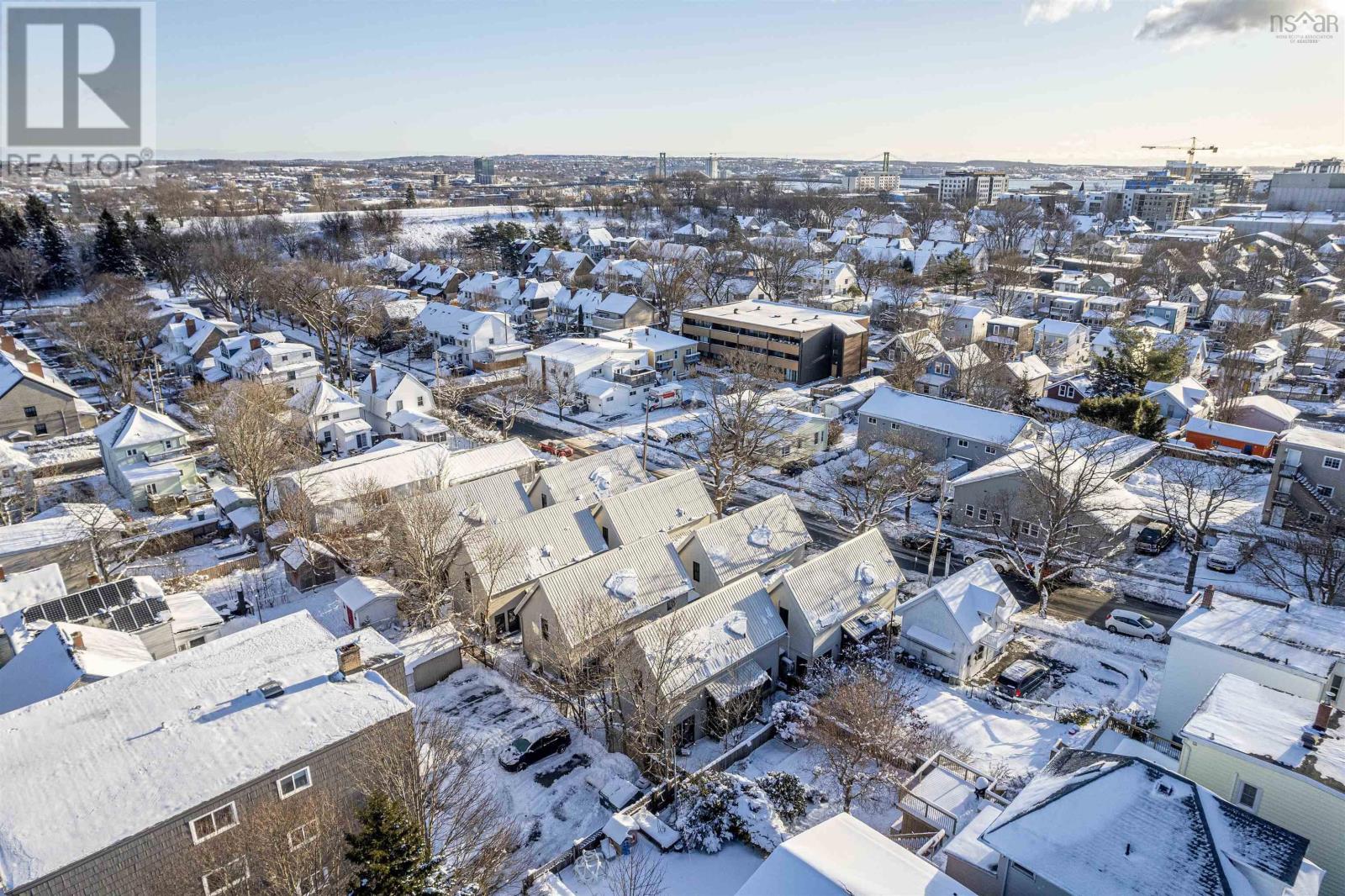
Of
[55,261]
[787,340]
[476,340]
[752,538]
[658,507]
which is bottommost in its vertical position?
[752,538]

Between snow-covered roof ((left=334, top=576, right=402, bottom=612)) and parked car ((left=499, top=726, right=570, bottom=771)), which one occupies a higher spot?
snow-covered roof ((left=334, top=576, right=402, bottom=612))

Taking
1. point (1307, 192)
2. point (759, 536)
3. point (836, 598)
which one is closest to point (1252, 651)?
point (836, 598)

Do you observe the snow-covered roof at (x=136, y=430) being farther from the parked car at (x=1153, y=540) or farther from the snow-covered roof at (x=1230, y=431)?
the snow-covered roof at (x=1230, y=431)

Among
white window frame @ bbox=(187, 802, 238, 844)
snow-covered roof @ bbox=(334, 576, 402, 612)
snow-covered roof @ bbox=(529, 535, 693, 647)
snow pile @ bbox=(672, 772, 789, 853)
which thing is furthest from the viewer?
snow-covered roof @ bbox=(334, 576, 402, 612)

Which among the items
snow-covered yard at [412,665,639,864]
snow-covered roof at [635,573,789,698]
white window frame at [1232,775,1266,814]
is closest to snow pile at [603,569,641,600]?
snow-covered roof at [635,573,789,698]

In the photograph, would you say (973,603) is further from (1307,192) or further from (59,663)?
(1307,192)

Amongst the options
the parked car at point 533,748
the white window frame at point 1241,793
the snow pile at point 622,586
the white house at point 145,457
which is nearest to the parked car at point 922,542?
the snow pile at point 622,586

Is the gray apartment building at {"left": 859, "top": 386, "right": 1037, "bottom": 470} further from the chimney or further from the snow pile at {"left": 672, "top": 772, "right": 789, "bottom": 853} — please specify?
the chimney
